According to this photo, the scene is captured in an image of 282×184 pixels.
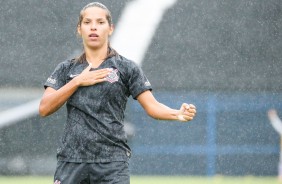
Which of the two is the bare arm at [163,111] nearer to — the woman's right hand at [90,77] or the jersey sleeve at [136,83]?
the jersey sleeve at [136,83]

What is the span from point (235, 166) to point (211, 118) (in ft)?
1.51

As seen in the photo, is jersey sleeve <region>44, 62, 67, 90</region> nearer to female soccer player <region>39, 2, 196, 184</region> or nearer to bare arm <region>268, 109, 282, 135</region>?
female soccer player <region>39, 2, 196, 184</region>

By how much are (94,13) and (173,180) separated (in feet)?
9.83

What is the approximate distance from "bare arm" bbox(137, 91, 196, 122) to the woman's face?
0.97 ft

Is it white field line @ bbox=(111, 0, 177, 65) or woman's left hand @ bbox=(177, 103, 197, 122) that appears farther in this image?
white field line @ bbox=(111, 0, 177, 65)

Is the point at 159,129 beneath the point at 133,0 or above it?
beneath

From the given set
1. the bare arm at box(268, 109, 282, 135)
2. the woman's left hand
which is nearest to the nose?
the woman's left hand

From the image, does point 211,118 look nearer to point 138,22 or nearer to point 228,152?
point 228,152

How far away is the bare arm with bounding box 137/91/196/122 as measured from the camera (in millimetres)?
3277

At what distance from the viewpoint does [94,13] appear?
3.57 meters

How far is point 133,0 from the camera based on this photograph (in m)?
6.43

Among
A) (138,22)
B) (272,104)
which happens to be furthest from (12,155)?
(272,104)

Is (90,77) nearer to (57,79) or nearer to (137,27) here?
(57,79)

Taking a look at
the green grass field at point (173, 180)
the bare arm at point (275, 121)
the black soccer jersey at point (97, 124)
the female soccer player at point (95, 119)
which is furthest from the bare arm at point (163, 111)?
the bare arm at point (275, 121)
